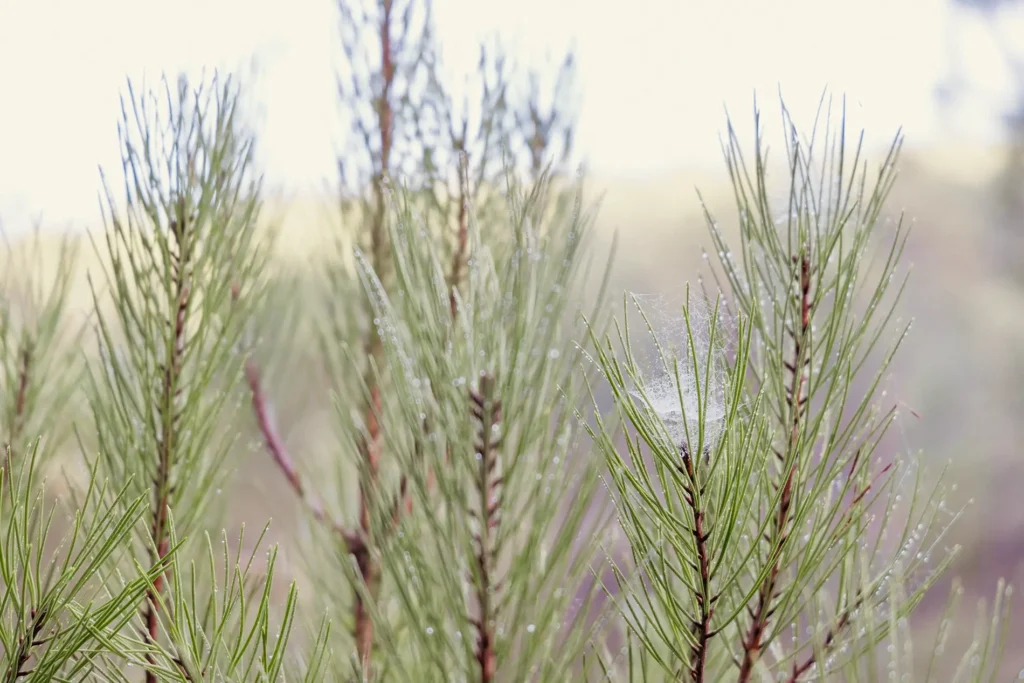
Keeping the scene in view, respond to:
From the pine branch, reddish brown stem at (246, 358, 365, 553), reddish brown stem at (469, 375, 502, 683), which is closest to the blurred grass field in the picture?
reddish brown stem at (246, 358, 365, 553)

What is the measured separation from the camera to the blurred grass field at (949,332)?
215 cm

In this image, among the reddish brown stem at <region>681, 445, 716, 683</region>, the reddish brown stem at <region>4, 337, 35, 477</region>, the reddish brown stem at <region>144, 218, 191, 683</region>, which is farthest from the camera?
the reddish brown stem at <region>4, 337, 35, 477</region>

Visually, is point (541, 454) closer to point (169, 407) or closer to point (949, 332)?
point (169, 407)

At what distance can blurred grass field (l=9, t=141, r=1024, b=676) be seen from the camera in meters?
2.15

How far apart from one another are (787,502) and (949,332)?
8.55ft

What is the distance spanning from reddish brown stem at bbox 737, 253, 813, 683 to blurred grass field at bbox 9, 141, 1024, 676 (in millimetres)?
1541

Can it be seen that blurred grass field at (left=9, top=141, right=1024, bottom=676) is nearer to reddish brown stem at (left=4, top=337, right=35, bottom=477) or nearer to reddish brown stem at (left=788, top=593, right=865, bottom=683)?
reddish brown stem at (left=4, top=337, right=35, bottom=477)

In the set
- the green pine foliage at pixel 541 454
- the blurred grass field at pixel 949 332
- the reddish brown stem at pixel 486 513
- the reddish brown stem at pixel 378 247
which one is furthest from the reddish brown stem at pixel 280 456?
the blurred grass field at pixel 949 332

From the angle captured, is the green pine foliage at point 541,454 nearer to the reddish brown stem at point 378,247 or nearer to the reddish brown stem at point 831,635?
the reddish brown stem at point 831,635

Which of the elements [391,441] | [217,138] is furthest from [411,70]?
[391,441]

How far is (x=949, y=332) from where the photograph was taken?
2479mm

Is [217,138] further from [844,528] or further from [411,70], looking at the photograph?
[844,528]

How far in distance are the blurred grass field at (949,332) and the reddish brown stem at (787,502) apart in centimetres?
154

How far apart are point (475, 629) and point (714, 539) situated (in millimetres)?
89
